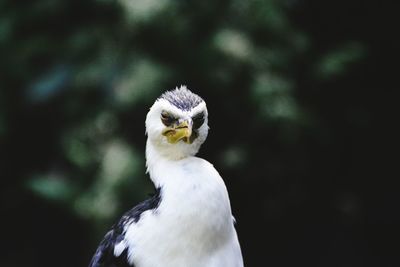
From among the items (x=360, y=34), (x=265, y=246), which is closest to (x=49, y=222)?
(x=265, y=246)

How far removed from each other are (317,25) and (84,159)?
208 centimetres

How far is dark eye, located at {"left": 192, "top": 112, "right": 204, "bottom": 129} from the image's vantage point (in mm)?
2352

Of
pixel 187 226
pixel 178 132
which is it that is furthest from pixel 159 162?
pixel 187 226

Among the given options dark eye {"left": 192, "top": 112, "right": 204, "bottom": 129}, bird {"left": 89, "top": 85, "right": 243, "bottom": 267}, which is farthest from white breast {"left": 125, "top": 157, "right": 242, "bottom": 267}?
dark eye {"left": 192, "top": 112, "right": 204, "bottom": 129}

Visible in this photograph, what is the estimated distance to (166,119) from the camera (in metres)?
2.36

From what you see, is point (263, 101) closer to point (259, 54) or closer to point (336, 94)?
point (259, 54)

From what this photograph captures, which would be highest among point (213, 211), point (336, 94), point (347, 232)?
point (336, 94)

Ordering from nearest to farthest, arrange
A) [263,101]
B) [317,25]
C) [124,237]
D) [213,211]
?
1. [213,211]
2. [124,237]
3. [263,101]
4. [317,25]

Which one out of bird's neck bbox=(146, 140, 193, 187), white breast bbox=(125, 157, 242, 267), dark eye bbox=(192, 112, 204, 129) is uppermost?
dark eye bbox=(192, 112, 204, 129)

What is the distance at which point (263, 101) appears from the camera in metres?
4.68

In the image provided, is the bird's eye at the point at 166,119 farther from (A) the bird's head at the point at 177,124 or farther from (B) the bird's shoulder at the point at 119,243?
(B) the bird's shoulder at the point at 119,243

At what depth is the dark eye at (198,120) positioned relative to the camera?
7.72ft

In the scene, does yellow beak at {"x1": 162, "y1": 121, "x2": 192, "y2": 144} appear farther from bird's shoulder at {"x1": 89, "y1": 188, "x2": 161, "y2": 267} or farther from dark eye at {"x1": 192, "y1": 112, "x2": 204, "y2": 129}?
bird's shoulder at {"x1": 89, "y1": 188, "x2": 161, "y2": 267}

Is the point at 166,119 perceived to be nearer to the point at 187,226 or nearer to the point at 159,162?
the point at 159,162
